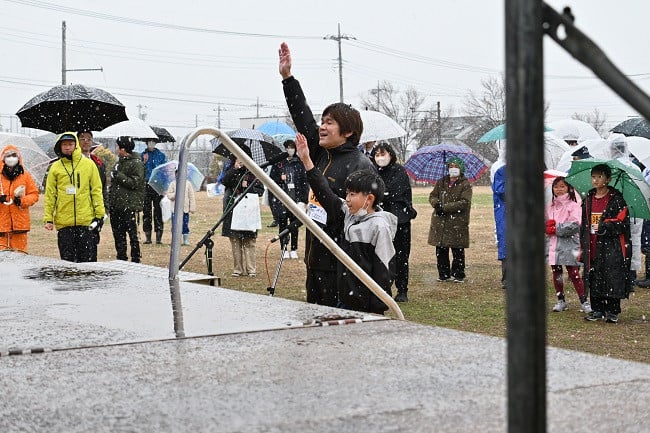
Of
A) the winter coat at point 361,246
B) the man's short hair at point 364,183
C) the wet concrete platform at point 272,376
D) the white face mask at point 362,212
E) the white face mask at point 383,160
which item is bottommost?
the wet concrete platform at point 272,376

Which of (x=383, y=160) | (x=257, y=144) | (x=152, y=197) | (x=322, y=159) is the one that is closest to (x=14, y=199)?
(x=383, y=160)

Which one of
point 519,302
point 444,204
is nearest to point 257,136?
point 444,204

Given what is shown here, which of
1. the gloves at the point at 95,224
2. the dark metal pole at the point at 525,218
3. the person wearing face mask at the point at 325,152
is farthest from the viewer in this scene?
the gloves at the point at 95,224

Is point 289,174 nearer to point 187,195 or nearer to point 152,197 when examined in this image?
point 187,195

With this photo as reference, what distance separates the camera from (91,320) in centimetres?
388

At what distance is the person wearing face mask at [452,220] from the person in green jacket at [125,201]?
179 inches

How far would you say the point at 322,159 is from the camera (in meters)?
5.42

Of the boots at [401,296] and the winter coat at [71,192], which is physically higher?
the winter coat at [71,192]

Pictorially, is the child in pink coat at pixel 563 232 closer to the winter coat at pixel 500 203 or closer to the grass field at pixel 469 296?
the grass field at pixel 469 296

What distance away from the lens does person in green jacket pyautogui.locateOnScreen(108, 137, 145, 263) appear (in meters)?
13.7

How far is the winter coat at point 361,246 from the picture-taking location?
4.88 meters

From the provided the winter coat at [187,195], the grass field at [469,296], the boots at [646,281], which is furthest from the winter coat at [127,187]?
the boots at [646,281]

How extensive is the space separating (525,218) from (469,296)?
9331 millimetres

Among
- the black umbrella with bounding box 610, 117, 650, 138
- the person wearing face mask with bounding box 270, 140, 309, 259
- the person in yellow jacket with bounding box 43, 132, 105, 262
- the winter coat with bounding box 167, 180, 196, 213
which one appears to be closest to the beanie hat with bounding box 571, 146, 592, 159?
Result: the black umbrella with bounding box 610, 117, 650, 138
